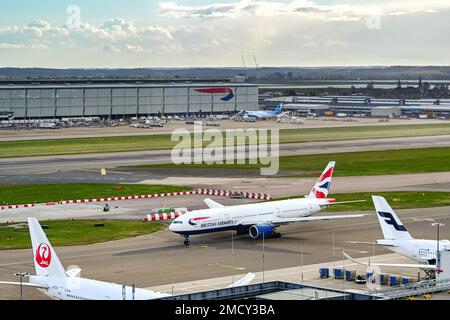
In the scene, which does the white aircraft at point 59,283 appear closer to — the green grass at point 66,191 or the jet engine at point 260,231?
the jet engine at point 260,231

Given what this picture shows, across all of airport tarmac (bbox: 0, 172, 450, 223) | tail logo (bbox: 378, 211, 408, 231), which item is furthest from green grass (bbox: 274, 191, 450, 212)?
tail logo (bbox: 378, 211, 408, 231)

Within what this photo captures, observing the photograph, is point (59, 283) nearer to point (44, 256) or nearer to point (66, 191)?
point (44, 256)

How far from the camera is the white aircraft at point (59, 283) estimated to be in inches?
2082

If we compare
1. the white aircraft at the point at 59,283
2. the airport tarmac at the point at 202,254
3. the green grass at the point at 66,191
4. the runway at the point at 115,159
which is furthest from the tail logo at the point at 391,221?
the runway at the point at 115,159

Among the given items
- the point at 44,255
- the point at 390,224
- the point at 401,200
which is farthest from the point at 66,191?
the point at 44,255

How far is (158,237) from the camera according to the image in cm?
9225

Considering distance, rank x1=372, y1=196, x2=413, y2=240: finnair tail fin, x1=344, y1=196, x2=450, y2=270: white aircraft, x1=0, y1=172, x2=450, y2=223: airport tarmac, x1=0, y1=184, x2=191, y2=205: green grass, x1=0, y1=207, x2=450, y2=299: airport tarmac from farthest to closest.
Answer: x1=0, y1=184, x2=191, y2=205: green grass < x1=0, y1=172, x2=450, y2=223: airport tarmac < x1=0, y1=207, x2=450, y2=299: airport tarmac < x1=372, y1=196, x2=413, y2=240: finnair tail fin < x1=344, y1=196, x2=450, y2=270: white aircraft

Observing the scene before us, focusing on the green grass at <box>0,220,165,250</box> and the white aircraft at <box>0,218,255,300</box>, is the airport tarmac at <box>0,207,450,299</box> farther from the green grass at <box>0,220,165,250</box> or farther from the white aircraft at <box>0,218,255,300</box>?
the white aircraft at <box>0,218,255,300</box>

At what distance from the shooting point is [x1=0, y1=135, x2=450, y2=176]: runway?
15409 cm

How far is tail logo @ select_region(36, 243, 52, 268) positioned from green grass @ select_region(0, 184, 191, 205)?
A: 60642mm

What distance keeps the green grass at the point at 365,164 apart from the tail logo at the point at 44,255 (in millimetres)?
90347

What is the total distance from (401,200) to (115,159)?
66.2 metres
